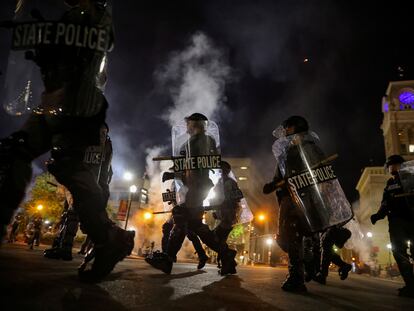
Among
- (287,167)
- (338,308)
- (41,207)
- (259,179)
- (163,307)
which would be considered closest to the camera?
(163,307)

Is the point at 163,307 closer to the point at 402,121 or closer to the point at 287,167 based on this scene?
the point at 287,167

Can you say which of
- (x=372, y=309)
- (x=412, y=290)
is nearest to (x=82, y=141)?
(x=372, y=309)

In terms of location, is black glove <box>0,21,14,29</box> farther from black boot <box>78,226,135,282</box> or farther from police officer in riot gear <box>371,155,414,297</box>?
police officer in riot gear <box>371,155,414,297</box>

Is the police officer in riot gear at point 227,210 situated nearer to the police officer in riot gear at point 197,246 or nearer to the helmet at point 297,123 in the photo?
the police officer in riot gear at point 197,246

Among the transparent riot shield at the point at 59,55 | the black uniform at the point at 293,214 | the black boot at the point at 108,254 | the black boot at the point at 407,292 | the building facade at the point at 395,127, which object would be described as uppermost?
the building facade at the point at 395,127

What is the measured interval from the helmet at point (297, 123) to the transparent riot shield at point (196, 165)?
1.21m

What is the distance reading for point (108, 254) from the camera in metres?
2.33

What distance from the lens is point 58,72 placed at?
2363 mm

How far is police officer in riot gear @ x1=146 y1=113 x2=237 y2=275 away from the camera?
425 cm

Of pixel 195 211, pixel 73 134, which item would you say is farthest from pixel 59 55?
pixel 195 211

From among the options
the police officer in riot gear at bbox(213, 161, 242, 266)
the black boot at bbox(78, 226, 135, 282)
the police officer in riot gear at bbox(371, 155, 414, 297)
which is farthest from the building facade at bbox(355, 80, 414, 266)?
the black boot at bbox(78, 226, 135, 282)

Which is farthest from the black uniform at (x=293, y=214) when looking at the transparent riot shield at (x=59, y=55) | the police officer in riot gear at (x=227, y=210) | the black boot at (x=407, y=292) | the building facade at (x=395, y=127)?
the building facade at (x=395, y=127)

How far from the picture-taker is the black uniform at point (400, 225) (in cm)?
430

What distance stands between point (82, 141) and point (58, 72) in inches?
22.1
